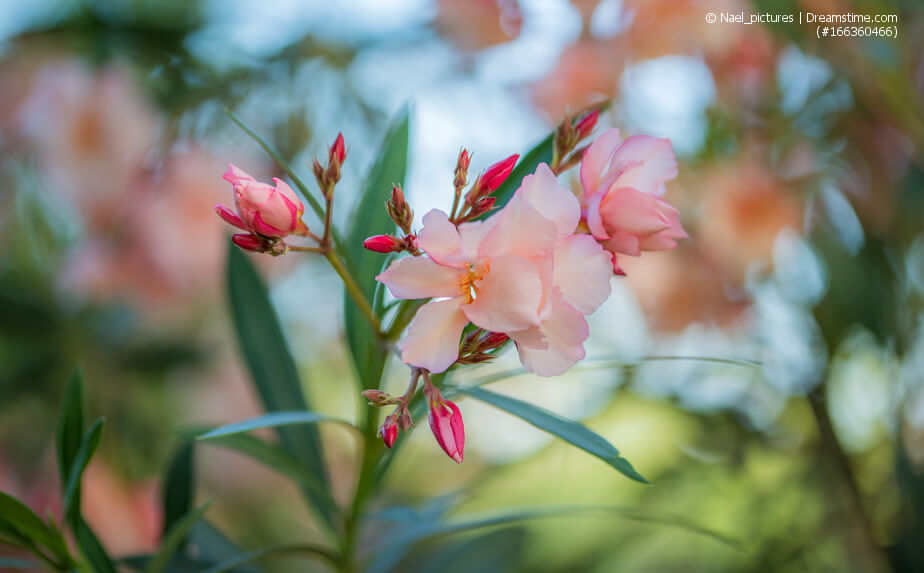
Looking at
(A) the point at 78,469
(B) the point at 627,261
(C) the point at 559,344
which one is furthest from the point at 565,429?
(B) the point at 627,261

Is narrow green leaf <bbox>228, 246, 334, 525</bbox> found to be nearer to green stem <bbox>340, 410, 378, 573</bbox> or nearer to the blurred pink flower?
green stem <bbox>340, 410, 378, 573</bbox>

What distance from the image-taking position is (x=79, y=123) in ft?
2.71

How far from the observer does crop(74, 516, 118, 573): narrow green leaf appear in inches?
14.6

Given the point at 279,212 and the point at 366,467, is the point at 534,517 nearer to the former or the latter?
the point at 366,467

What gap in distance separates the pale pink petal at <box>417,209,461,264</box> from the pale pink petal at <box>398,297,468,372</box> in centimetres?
2

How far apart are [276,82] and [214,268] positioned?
0.30 metres

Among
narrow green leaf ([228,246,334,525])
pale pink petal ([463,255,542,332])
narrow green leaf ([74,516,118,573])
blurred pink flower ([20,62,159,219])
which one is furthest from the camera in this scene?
blurred pink flower ([20,62,159,219])

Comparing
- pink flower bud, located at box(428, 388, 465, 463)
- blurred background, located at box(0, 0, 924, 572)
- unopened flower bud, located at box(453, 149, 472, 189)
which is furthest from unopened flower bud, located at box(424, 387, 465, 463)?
blurred background, located at box(0, 0, 924, 572)

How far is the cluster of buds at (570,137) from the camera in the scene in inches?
13.1

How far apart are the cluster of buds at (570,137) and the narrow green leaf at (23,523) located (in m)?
0.34

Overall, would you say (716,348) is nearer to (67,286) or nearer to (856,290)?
(856,290)

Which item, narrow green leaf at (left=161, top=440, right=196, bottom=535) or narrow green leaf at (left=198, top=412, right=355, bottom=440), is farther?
narrow green leaf at (left=161, top=440, right=196, bottom=535)

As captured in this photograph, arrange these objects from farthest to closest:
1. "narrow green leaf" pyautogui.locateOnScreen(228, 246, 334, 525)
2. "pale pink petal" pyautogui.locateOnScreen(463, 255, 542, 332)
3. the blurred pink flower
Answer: the blurred pink flower
"narrow green leaf" pyautogui.locateOnScreen(228, 246, 334, 525)
"pale pink petal" pyautogui.locateOnScreen(463, 255, 542, 332)

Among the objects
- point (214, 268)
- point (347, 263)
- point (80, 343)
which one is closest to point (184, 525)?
point (347, 263)
